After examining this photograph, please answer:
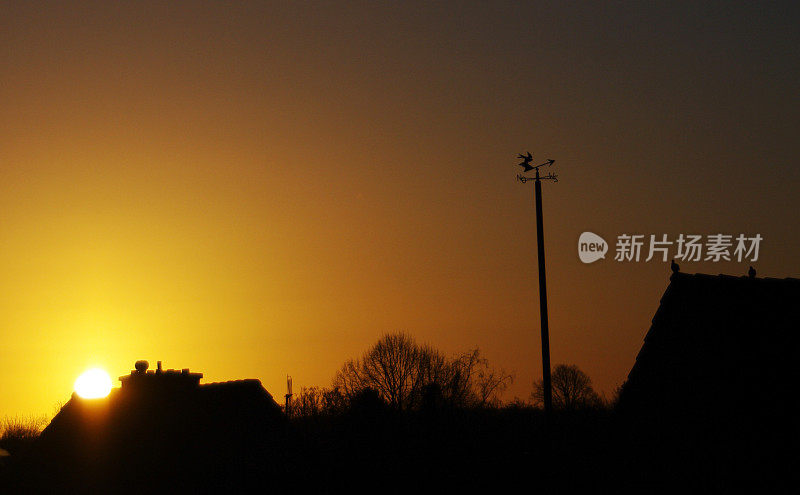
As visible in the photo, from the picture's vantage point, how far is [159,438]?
32.2 metres

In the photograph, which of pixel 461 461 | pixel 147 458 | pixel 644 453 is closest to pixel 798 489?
pixel 644 453

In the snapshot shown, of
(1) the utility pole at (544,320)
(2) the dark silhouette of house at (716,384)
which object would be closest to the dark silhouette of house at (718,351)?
(2) the dark silhouette of house at (716,384)

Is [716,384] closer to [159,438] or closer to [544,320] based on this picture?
[544,320]

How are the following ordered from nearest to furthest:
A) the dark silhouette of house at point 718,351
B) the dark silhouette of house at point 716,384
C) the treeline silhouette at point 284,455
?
the dark silhouette of house at point 716,384, the dark silhouette of house at point 718,351, the treeline silhouette at point 284,455

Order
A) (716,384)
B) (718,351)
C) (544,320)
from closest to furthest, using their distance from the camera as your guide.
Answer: (716,384) → (718,351) → (544,320)

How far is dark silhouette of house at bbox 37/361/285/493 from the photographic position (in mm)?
31328

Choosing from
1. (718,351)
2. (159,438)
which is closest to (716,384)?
(718,351)

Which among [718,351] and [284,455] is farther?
[284,455]

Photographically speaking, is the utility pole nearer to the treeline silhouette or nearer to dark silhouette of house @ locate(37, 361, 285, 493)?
the treeline silhouette

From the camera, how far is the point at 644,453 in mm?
20750

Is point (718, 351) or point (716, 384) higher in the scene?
point (718, 351)

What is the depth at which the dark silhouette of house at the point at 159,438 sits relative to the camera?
3133 centimetres

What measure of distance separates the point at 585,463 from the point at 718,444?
812 centimetres

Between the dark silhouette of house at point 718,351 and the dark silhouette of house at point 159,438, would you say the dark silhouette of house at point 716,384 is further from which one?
the dark silhouette of house at point 159,438
